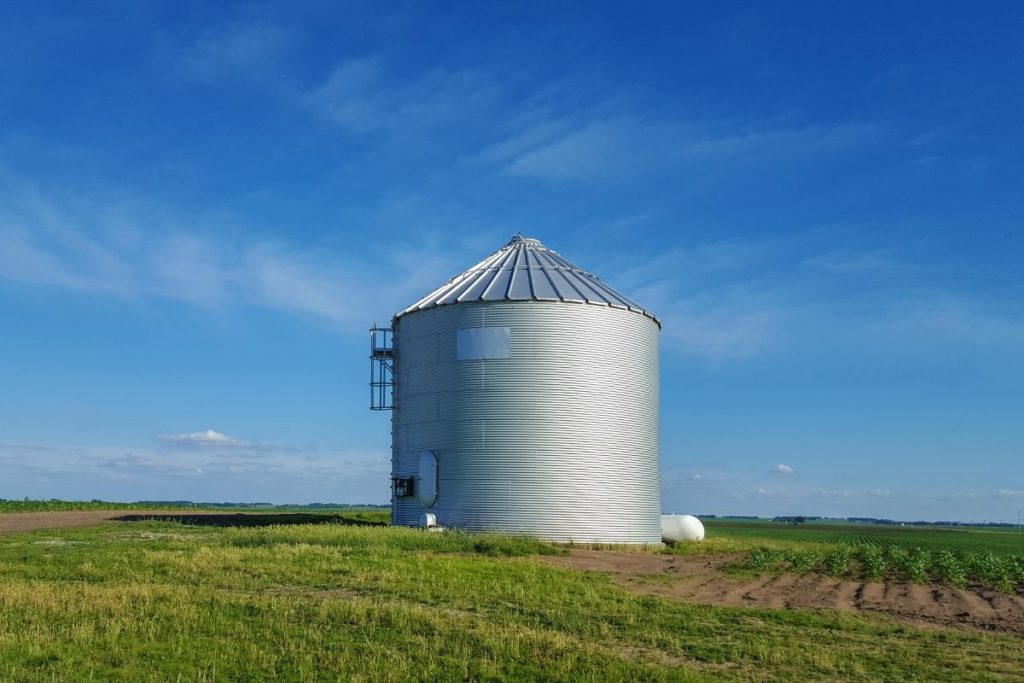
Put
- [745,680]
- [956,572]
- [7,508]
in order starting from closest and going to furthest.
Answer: [745,680]
[956,572]
[7,508]

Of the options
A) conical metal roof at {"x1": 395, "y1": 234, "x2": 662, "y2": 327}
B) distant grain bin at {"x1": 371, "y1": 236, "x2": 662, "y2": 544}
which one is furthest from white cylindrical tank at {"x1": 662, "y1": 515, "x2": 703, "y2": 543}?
conical metal roof at {"x1": 395, "y1": 234, "x2": 662, "y2": 327}

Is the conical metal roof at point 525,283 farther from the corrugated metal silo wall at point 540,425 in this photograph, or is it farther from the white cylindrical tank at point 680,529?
the white cylindrical tank at point 680,529

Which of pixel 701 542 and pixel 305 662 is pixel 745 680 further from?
pixel 701 542

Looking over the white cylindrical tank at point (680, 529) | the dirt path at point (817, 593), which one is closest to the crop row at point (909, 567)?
the dirt path at point (817, 593)

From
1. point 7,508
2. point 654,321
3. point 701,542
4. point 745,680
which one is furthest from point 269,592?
point 7,508

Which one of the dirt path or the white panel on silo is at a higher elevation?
the white panel on silo

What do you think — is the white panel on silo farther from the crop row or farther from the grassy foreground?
the crop row

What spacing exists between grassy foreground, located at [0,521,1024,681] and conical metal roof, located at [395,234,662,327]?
15.9 metres

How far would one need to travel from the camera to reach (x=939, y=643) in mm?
18250

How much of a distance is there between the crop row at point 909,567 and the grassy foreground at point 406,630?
9920 millimetres

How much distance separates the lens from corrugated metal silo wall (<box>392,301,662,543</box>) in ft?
127

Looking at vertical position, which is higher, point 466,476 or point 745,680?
point 466,476

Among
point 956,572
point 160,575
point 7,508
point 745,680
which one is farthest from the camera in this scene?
point 7,508

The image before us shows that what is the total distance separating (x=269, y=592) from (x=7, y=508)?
59080 mm
